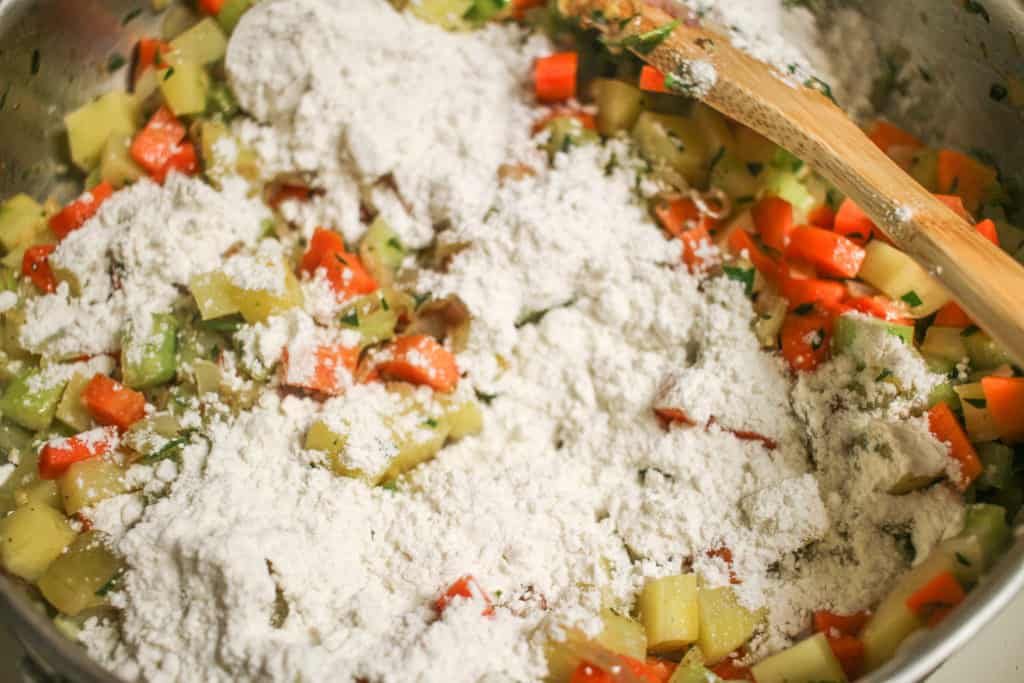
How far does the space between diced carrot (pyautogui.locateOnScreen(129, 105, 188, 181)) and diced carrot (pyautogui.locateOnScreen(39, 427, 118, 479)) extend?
766 millimetres

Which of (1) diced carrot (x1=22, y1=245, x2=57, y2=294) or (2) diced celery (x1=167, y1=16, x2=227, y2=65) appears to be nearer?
(1) diced carrot (x1=22, y1=245, x2=57, y2=294)

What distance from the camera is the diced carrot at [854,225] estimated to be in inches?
90.0

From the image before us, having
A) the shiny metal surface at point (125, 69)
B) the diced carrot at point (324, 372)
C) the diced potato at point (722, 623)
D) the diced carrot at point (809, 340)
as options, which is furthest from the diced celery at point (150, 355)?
the diced carrot at point (809, 340)

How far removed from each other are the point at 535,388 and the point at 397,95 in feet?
2.94

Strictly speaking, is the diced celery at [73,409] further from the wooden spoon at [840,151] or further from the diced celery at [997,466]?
the diced celery at [997,466]

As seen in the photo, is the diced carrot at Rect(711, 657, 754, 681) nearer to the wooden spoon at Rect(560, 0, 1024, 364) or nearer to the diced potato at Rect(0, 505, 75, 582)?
the wooden spoon at Rect(560, 0, 1024, 364)

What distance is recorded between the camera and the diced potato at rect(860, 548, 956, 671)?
1696mm

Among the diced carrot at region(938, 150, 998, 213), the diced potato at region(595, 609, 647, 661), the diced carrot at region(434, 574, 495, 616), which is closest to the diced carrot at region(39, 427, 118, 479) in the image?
the diced carrot at region(434, 574, 495, 616)

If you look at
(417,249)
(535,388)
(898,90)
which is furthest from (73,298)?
(898,90)

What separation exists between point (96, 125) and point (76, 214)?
294 millimetres

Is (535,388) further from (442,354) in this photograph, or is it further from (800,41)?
(800,41)

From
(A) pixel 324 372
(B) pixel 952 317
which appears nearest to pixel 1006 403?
(B) pixel 952 317

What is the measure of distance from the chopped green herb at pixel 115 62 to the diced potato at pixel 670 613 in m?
2.08

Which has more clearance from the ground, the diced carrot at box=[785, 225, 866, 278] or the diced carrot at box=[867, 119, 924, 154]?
the diced carrot at box=[867, 119, 924, 154]
